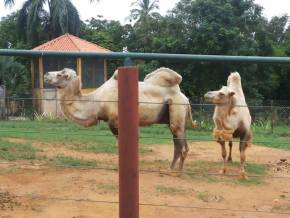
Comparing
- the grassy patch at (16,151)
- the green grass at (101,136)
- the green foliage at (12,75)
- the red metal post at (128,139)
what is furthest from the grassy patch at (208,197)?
the green foliage at (12,75)

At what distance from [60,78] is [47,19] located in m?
22.5

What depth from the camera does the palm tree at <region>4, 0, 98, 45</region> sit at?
93.6 feet

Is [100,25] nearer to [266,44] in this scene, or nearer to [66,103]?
[266,44]

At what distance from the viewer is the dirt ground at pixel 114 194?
5.66 metres

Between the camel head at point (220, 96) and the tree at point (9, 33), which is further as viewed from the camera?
the tree at point (9, 33)

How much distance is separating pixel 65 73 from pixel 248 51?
48.1 ft

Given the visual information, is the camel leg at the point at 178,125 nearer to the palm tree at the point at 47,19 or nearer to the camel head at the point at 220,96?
the camel head at the point at 220,96

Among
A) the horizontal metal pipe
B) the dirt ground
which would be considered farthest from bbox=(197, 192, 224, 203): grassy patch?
the horizontal metal pipe

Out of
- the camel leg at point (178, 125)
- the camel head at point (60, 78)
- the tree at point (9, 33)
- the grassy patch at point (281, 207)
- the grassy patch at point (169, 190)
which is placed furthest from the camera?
the tree at point (9, 33)

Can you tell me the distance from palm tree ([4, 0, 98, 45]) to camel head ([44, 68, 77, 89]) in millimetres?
21028

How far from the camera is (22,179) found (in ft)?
23.5

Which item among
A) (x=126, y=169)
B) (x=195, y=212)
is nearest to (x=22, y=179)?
(x=195, y=212)

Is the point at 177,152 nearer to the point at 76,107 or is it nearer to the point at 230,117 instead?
the point at 230,117

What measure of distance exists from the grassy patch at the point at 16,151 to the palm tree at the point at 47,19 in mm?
18646
